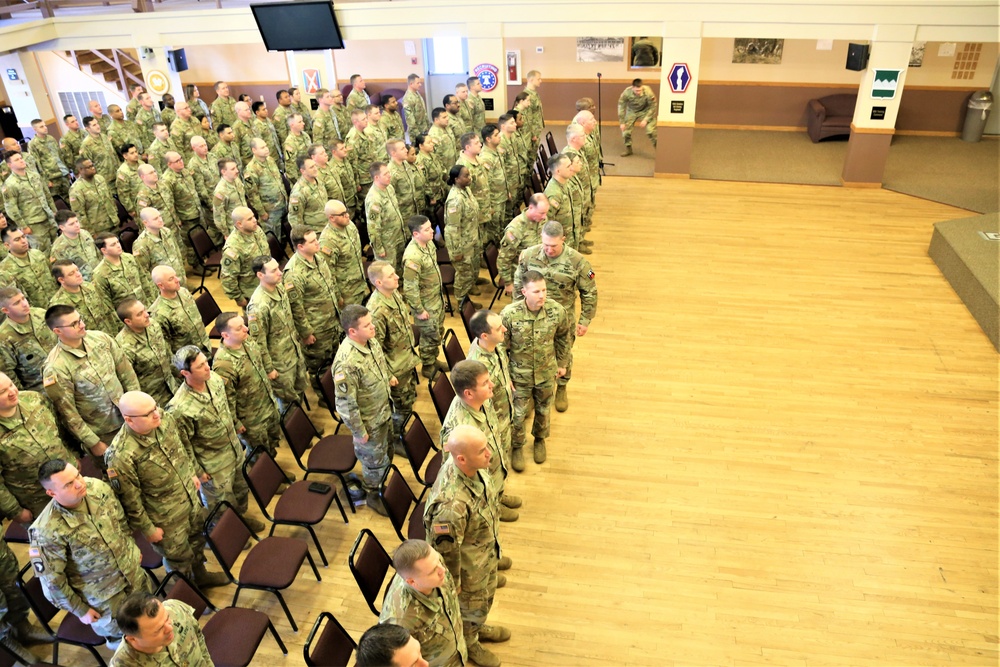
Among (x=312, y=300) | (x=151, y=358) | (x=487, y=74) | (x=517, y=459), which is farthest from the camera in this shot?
(x=487, y=74)

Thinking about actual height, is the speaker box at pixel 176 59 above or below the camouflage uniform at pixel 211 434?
above

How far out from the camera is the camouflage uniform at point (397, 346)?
5309mm

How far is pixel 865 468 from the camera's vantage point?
5520mm

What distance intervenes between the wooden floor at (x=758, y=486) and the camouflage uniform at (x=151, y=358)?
151cm

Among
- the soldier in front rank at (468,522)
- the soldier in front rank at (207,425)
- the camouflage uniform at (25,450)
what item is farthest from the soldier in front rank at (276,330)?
the soldier in front rank at (468,522)

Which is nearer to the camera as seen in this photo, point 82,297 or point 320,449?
point 320,449

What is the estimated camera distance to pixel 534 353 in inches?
210

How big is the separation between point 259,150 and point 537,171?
4.01 m

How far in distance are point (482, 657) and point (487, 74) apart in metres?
9.21

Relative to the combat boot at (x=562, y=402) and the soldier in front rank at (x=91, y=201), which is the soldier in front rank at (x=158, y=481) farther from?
the soldier in front rank at (x=91, y=201)

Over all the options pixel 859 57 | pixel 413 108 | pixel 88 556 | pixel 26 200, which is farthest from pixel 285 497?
pixel 859 57

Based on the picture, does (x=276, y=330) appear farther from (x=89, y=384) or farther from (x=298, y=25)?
(x=298, y=25)

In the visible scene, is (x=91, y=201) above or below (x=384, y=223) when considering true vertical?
above

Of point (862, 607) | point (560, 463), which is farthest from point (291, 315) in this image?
point (862, 607)
